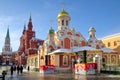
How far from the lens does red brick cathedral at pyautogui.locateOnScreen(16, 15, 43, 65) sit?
229 ft

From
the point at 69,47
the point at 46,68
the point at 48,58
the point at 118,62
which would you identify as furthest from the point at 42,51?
the point at 118,62

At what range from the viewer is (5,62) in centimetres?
10338

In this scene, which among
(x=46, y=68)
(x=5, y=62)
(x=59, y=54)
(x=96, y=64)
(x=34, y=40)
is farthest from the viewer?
(x=5, y=62)

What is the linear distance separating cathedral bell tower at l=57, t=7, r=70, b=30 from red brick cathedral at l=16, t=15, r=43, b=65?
2573 cm

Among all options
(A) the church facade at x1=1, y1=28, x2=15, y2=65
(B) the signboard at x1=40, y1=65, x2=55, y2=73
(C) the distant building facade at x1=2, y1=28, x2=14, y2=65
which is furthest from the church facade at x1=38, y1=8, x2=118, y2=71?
(C) the distant building facade at x1=2, y1=28, x2=14, y2=65

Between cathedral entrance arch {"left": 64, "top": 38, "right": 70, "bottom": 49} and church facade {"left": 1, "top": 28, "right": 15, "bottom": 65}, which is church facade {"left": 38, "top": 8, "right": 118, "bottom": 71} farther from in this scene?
church facade {"left": 1, "top": 28, "right": 15, "bottom": 65}

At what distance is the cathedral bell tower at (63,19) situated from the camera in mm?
44344

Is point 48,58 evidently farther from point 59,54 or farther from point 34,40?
point 34,40

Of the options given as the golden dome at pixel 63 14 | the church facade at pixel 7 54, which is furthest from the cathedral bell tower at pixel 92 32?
the church facade at pixel 7 54

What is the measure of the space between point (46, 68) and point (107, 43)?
25903mm

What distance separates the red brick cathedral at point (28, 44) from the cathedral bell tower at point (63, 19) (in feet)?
84.4

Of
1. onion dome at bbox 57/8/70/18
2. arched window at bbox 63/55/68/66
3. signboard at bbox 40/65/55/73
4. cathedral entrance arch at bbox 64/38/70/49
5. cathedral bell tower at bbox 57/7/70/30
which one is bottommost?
signboard at bbox 40/65/55/73

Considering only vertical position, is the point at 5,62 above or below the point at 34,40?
below

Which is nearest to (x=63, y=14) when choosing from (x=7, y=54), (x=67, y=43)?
(x=67, y=43)
